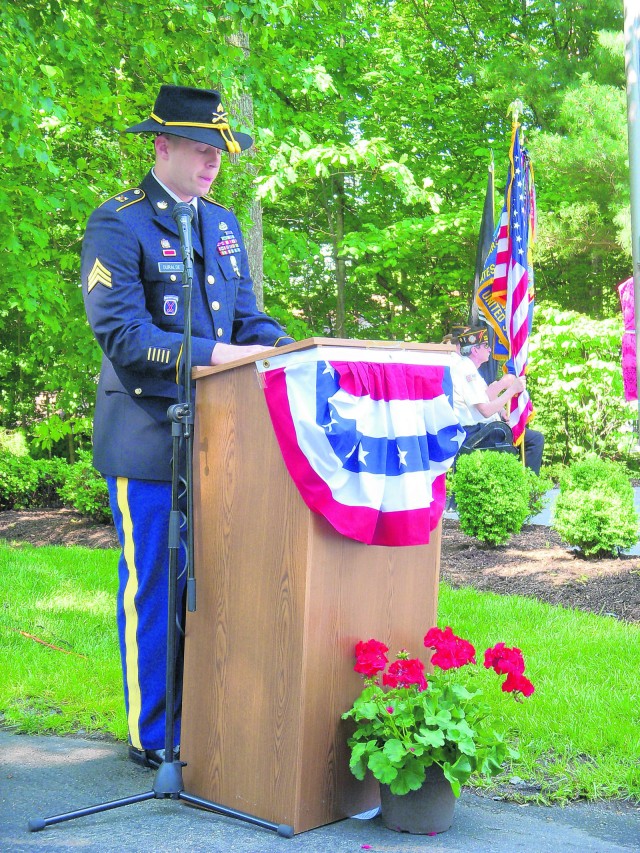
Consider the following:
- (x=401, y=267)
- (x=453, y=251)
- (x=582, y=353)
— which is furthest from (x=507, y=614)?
(x=401, y=267)

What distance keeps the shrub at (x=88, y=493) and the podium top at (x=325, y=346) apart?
8146 mm

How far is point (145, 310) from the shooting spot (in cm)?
335

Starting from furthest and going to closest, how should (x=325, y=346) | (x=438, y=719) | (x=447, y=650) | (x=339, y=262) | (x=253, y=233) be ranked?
(x=339, y=262) → (x=253, y=233) → (x=447, y=650) → (x=438, y=719) → (x=325, y=346)

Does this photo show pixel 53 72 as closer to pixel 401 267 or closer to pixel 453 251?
pixel 453 251

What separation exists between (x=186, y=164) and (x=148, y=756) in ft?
6.98

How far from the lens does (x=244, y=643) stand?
3041 mm

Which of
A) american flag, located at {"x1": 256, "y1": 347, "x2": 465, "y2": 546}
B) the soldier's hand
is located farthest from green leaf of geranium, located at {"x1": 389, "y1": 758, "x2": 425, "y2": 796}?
the soldier's hand

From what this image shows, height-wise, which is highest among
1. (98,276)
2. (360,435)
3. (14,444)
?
(98,276)

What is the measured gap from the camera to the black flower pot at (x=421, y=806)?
2934 millimetres

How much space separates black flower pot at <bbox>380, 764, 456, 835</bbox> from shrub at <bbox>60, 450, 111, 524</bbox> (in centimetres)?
839

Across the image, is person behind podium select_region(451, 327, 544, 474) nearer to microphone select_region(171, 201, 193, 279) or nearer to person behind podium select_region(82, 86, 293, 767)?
person behind podium select_region(82, 86, 293, 767)

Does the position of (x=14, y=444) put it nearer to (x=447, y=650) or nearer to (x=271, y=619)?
(x=271, y=619)

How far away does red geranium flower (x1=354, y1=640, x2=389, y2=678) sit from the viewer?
2893 millimetres

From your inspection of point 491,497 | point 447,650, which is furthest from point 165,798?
point 491,497
